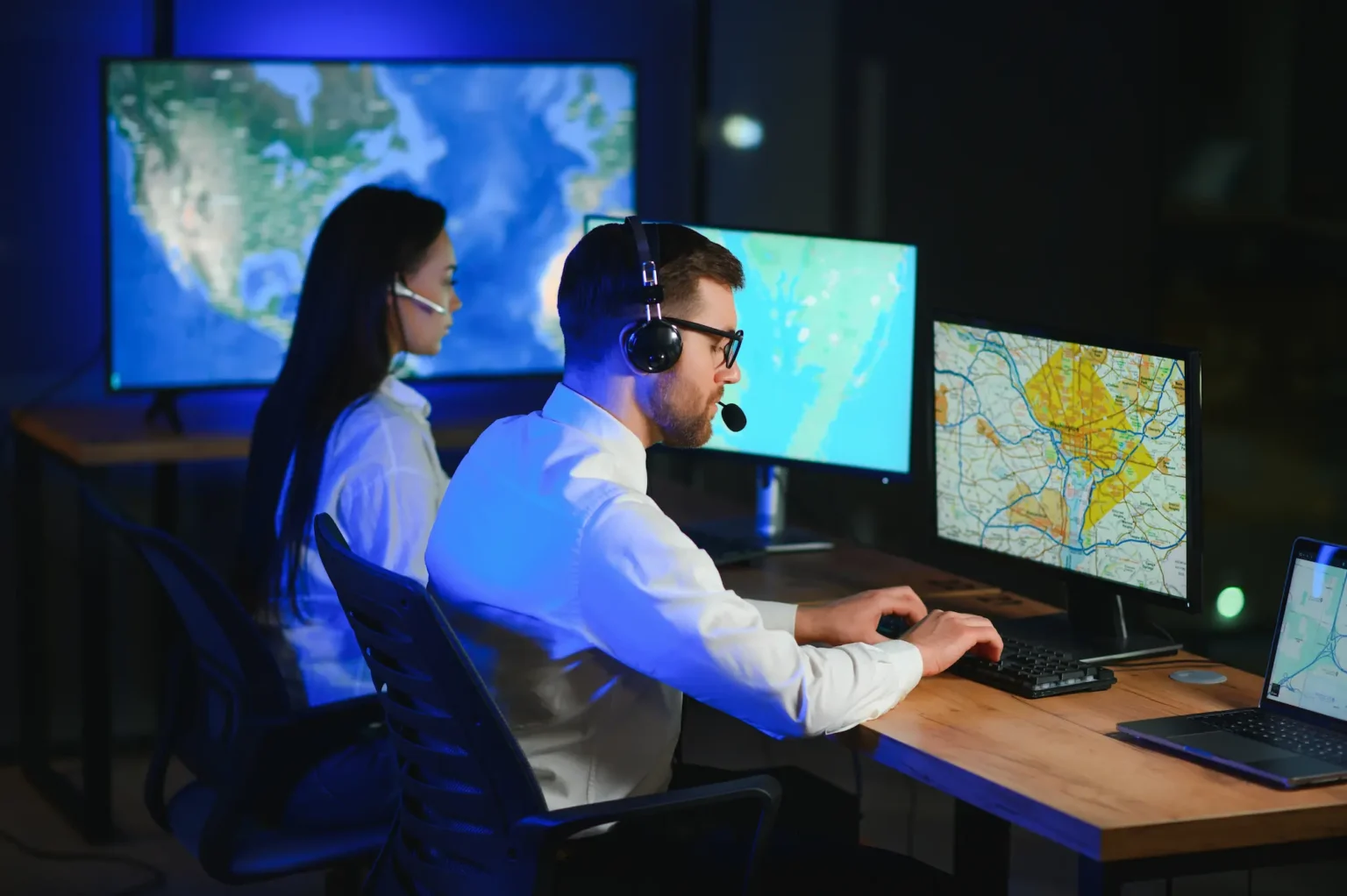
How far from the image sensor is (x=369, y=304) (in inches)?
103

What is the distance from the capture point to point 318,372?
2549 mm

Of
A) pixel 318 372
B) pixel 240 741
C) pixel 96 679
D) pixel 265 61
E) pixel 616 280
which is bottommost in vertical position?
pixel 96 679

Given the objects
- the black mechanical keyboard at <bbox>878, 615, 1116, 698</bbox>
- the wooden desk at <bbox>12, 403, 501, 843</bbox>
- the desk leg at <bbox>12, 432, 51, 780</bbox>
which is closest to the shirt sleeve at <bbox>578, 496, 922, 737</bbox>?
the black mechanical keyboard at <bbox>878, 615, 1116, 698</bbox>

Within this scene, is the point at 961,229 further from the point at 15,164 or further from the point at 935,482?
the point at 15,164

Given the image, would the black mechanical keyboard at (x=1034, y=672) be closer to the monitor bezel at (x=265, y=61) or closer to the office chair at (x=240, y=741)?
the office chair at (x=240, y=741)

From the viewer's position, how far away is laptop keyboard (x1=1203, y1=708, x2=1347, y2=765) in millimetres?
1814

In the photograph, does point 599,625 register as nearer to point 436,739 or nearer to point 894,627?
point 436,739

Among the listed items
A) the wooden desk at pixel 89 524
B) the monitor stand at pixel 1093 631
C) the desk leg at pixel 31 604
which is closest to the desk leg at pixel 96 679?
the wooden desk at pixel 89 524

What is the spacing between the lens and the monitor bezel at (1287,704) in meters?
1.88

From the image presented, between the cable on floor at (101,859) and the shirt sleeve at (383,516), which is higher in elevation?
the shirt sleeve at (383,516)

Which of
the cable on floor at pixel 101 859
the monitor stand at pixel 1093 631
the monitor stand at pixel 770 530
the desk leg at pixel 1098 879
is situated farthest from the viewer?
the cable on floor at pixel 101 859

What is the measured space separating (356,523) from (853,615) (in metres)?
0.75

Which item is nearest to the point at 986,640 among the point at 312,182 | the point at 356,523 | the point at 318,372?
the point at 356,523

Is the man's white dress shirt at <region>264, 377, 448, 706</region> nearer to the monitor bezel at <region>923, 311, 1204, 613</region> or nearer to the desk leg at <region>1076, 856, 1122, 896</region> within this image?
the monitor bezel at <region>923, 311, 1204, 613</region>
